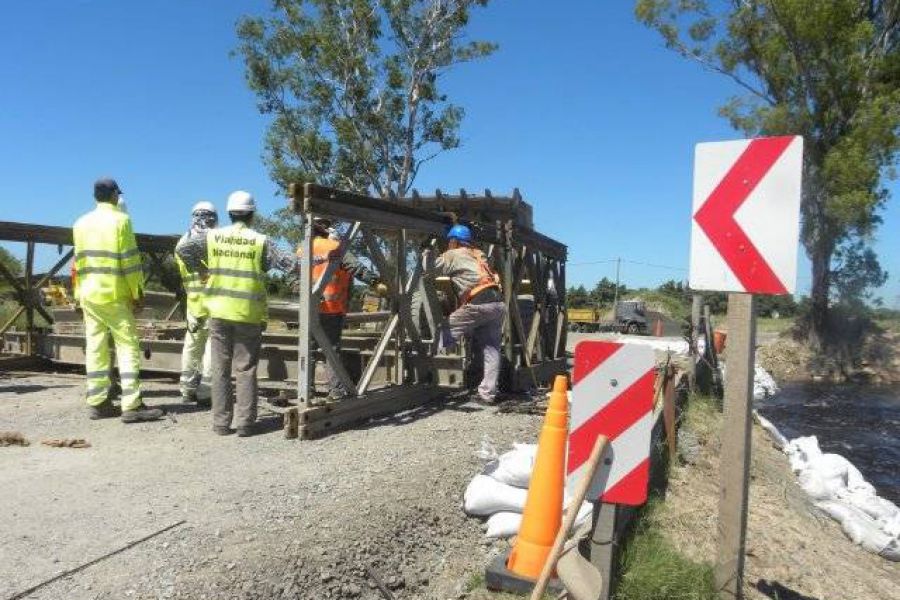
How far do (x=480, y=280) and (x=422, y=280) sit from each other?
0.60m

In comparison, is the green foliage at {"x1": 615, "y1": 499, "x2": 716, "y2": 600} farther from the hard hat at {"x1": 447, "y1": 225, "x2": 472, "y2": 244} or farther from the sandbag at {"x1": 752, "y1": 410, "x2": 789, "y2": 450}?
the sandbag at {"x1": 752, "y1": 410, "x2": 789, "y2": 450}

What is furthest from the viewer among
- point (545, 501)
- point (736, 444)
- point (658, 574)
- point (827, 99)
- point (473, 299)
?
point (827, 99)

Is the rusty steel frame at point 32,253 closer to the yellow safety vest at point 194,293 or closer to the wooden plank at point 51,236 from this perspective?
the wooden plank at point 51,236

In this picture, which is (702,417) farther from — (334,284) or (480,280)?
(334,284)

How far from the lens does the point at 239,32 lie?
21.8m

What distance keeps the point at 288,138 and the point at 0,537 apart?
67.2 feet

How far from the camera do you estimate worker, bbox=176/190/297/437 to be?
5.91 meters

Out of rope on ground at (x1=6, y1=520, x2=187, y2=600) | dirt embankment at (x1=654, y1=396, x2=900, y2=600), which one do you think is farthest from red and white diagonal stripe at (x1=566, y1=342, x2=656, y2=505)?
rope on ground at (x1=6, y1=520, x2=187, y2=600)

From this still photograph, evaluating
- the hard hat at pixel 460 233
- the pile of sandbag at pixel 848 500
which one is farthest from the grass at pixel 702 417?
the hard hat at pixel 460 233

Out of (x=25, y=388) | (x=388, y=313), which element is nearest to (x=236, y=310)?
(x=388, y=313)

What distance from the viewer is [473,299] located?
7543 millimetres

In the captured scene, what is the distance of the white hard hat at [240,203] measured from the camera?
6070 millimetres

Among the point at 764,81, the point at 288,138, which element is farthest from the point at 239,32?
the point at 764,81

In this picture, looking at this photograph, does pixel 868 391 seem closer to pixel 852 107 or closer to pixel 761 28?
pixel 852 107
